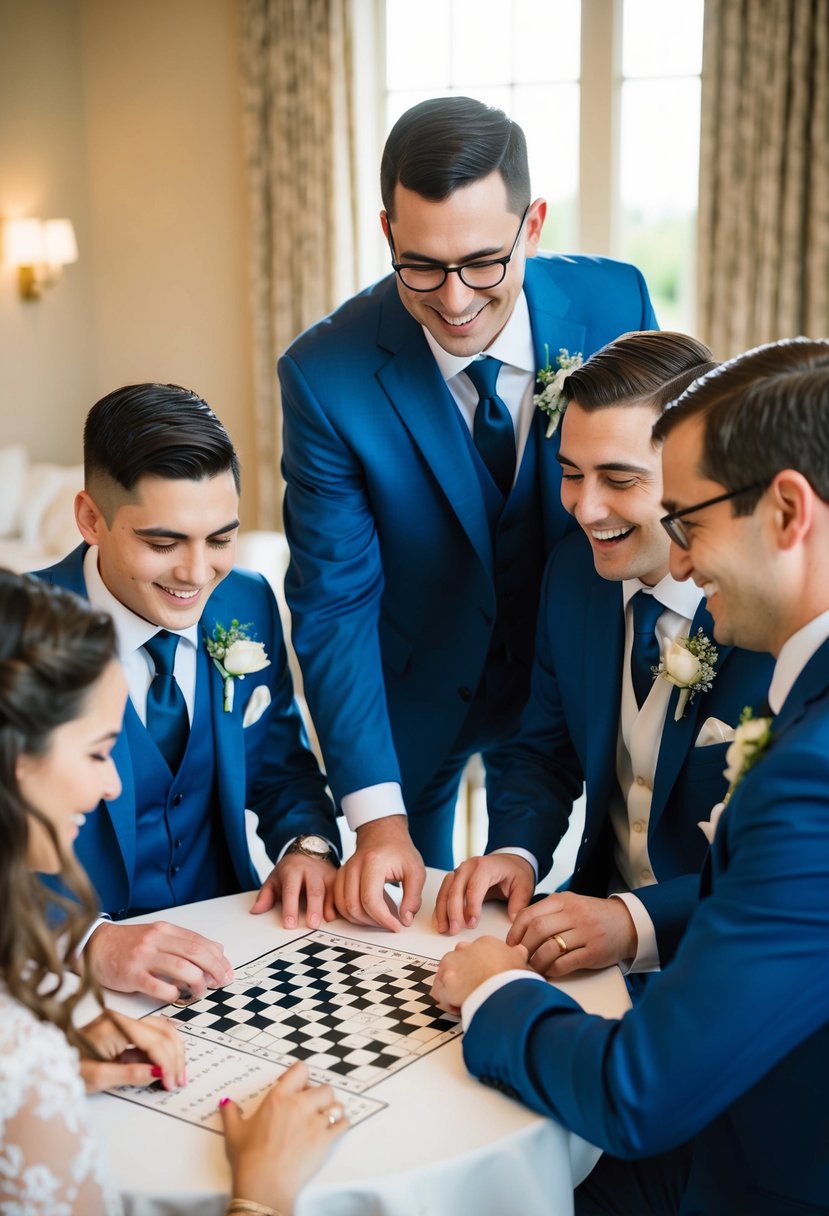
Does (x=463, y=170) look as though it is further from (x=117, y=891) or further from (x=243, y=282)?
(x=243, y=282)

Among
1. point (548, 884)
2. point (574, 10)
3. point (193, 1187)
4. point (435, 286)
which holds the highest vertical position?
point (574, 10)

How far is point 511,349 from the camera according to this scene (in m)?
2.61

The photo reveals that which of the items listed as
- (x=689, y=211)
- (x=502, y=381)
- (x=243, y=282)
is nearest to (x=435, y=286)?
(x=502, y=381)

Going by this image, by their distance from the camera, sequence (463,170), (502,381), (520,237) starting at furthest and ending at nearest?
(502,381), (520,237), (463,170)

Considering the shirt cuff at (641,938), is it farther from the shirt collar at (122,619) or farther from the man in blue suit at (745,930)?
the shirt collar at (122,619)

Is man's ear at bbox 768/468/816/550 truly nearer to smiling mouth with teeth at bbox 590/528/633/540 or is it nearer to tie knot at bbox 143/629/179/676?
smiling mouth with teeth at bbox 590/528/633/540

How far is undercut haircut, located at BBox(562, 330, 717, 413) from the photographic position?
2.18 m

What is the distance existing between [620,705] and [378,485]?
0.72 metres

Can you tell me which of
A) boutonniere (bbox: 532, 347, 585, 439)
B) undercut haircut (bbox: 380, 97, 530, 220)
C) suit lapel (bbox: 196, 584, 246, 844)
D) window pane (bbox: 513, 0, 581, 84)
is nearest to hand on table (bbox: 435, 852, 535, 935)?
suit lapel (bbox: 196, 584, 246, 844)

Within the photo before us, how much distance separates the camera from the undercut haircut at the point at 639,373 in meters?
2.18

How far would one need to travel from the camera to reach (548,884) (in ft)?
13.4

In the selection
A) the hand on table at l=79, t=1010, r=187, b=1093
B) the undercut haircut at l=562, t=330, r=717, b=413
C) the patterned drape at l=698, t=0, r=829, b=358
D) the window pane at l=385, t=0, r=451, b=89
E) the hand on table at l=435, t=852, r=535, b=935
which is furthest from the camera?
the window pane at l=385, t=0, r=451, b=89

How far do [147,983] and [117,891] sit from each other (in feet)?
1.54

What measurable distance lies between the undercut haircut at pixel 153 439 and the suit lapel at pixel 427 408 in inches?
17.8
